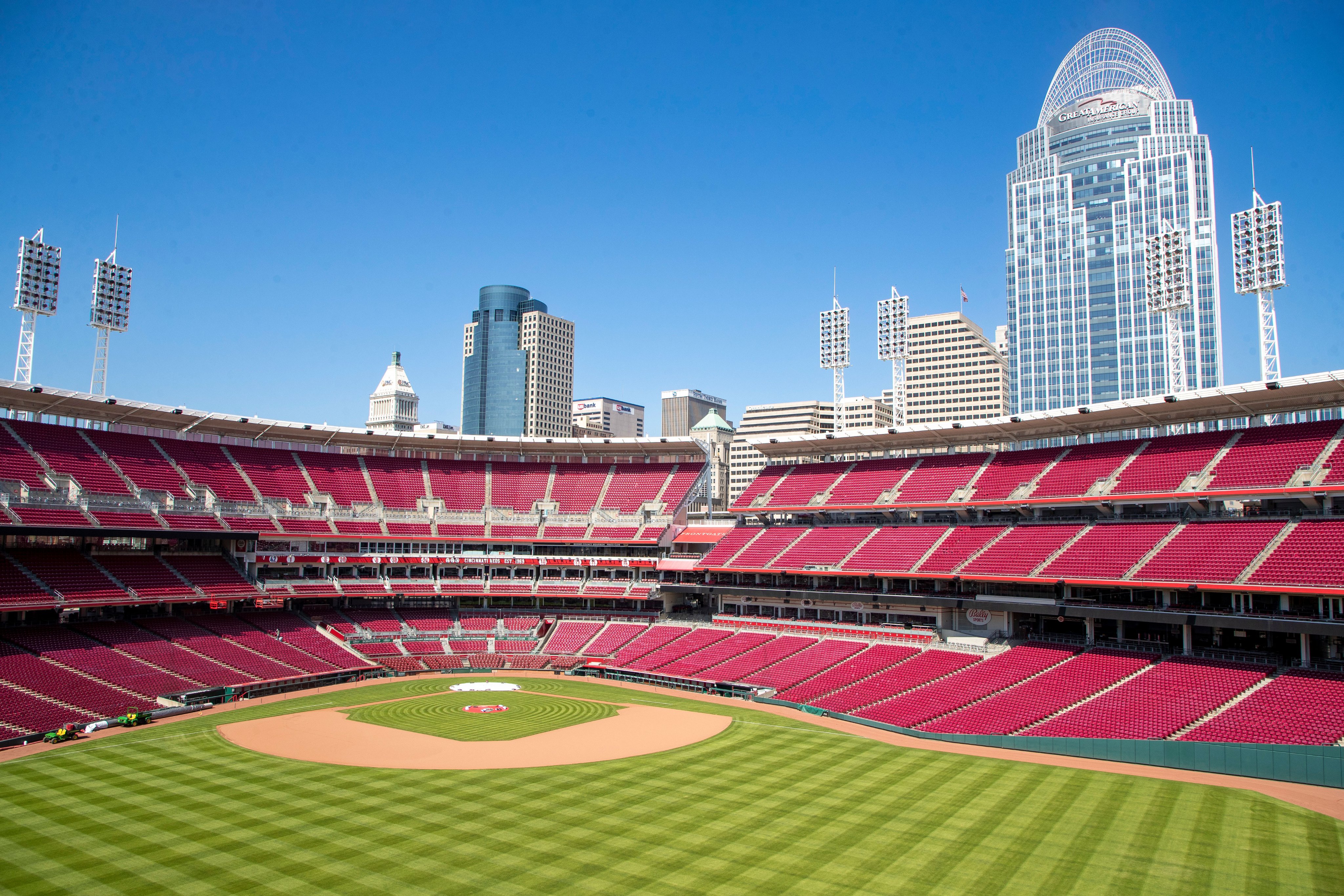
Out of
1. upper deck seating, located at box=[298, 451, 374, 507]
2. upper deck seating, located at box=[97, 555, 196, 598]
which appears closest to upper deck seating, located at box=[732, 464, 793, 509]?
upper deck seating, located at box=[298, 451, 374, 507]

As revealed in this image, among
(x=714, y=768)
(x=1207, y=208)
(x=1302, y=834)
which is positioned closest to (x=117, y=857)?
(x=714, y=768)

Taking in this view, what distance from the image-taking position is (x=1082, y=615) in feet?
151

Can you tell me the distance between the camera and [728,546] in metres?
69.6

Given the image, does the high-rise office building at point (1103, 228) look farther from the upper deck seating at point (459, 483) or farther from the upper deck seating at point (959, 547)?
the upper deck seating at point (459, 483)

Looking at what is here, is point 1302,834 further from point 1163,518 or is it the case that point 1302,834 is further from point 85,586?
point 85,586

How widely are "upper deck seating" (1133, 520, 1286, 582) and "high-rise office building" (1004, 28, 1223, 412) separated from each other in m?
122

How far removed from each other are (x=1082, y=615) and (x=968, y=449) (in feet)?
74.7

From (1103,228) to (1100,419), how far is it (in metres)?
134

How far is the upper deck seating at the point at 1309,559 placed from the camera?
37.9 m

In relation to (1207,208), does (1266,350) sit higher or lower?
lower

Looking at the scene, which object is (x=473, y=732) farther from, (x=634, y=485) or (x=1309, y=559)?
(x=1309, y=559)

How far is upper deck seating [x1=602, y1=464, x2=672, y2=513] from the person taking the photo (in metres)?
78.1

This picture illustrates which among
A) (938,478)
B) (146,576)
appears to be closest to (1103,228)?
(938,478)

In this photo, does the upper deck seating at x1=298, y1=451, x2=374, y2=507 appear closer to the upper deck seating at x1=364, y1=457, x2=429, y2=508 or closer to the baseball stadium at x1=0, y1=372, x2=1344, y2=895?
the baseball stadium at x1=0, y1=372, x2=1344, y2=895
